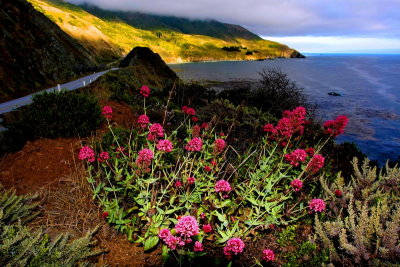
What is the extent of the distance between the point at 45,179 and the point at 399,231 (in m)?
5.85

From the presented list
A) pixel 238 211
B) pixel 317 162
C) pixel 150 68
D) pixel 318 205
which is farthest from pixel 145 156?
pixel 150 68

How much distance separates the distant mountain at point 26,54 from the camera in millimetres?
13656

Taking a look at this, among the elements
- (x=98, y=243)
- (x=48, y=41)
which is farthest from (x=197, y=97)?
(x=48, y=41)

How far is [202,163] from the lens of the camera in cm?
386

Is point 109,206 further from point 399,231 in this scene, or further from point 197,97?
point 197,97

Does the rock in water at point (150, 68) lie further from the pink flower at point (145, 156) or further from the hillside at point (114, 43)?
the hillside at point (114, 43)

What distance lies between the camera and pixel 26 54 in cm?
1571

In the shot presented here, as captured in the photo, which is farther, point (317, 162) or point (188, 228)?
point (317, 162)

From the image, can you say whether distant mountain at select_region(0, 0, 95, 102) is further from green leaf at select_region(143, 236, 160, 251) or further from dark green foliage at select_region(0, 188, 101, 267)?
green leaf at select_region(143, 236, 160, 251)

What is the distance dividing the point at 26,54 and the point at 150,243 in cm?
1805

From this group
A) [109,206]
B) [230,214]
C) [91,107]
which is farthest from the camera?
[91,107]

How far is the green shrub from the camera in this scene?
225 inches

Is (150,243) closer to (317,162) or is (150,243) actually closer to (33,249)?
(33,249)

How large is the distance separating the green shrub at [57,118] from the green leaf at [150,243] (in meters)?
3.94
